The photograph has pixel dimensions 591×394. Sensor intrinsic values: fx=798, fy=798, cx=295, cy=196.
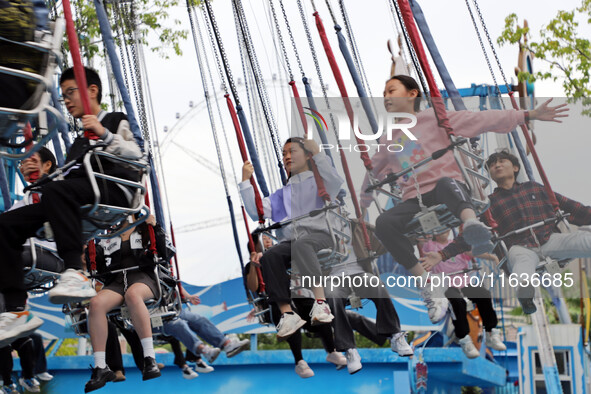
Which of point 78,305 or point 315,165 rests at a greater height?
point 315,165

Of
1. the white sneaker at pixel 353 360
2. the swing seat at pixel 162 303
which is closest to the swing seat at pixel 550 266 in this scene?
the white sneaker at pixel 353 360

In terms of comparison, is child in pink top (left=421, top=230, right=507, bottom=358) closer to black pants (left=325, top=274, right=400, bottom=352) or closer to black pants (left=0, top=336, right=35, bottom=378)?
black pants (left=325, top=274, right=400, bottom=352)

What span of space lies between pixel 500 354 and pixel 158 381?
7.15 m

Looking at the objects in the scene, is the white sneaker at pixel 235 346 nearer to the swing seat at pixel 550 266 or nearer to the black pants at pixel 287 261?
the black pants at pixel 287 261

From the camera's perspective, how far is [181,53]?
39.6 feet

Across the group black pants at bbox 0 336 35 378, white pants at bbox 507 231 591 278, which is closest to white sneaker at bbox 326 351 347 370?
white pants at bbox 507 231 591 278

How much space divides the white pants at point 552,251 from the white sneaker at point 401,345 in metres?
1.11

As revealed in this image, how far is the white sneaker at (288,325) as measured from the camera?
633 centimetres

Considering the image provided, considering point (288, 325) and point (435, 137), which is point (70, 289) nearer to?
point (288, 325)

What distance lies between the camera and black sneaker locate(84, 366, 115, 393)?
6.17 metres

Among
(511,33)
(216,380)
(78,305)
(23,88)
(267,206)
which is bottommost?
(216,380)

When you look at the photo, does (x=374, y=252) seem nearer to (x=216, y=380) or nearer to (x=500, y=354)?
(x=216, y=380)

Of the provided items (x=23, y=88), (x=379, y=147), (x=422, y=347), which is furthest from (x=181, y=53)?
(x=23, y=88)

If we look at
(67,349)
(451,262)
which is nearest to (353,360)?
(451,262)
